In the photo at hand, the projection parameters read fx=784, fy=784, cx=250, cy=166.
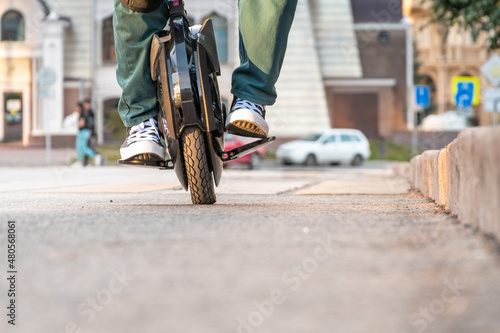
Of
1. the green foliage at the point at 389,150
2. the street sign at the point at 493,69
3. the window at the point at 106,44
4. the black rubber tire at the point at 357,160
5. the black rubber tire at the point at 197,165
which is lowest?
the black rubber tire at the point at 357,160

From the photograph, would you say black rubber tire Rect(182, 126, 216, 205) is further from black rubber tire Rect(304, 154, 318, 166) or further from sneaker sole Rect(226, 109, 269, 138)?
black rubber tire Rect(304, 154, 318, 166)

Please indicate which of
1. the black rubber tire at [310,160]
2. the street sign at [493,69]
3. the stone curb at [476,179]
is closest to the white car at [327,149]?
the black rubber tire at [310,160]

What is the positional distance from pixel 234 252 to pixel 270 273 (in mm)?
266

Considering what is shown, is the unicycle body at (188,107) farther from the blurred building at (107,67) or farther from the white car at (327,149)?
the blurred building at (107,67)

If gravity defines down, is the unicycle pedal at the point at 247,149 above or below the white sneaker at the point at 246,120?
below

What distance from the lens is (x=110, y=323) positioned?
4.02ft

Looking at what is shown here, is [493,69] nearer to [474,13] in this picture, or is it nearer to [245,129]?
[474,13]

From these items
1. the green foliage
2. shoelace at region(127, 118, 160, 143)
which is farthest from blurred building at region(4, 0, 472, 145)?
shoelace at region(127, 118, 160, 143)

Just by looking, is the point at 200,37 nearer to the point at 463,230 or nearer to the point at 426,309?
the point at 463,230

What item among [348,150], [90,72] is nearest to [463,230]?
→ [348,150]

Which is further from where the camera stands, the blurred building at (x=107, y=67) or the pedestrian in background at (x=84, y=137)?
the blurred building at (x=107, y=67)

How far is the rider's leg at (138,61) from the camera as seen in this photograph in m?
3.79

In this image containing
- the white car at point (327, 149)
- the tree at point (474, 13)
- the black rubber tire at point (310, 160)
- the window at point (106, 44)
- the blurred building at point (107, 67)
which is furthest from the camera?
the window at point (106, 44)

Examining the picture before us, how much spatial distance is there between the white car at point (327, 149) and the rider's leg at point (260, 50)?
853 inches
